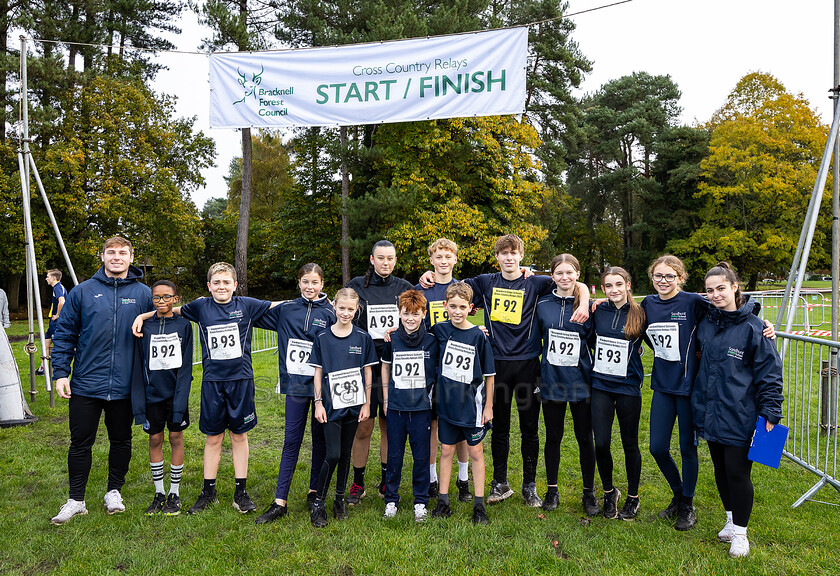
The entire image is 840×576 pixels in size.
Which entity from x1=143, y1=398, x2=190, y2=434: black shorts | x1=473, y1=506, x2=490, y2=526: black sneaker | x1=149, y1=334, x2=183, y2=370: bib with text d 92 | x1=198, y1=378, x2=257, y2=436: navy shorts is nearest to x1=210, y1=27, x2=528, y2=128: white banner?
x1=149, y1=334, x2=183, y2=370: bib with text d 92

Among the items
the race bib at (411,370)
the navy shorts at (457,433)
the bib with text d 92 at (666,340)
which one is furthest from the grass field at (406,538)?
the bib with text d 92 at (666,340)

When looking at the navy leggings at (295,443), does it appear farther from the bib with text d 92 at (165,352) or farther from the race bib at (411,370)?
the bib with text d 92 at (165,352)

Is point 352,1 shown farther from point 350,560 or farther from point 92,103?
point 350,560

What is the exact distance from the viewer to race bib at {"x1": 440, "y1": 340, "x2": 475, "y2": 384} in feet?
12.4

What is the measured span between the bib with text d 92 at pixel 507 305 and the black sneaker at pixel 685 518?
172cm

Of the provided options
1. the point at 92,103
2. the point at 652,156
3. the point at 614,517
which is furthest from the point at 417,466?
the point at 652,156

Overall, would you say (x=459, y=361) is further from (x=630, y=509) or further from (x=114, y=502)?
(x=114, y=502)

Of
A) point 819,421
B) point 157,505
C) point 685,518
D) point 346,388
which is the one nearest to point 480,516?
point 346,388

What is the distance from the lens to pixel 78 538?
360cm

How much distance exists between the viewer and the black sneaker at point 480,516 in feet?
12.3

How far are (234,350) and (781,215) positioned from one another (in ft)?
102

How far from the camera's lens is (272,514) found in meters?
3.86

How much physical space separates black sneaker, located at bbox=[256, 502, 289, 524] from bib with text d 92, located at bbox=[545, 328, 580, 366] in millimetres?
2230

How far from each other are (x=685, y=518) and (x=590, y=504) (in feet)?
2.05
